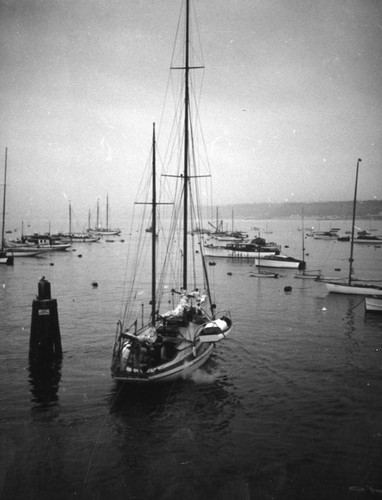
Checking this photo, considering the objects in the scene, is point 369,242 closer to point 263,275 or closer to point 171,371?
point 263,275

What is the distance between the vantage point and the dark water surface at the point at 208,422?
1254cm

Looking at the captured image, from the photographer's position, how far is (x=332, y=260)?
315 feet

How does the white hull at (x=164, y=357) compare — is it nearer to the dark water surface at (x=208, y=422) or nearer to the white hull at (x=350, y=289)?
the dark water surface at (x=208, y=422)

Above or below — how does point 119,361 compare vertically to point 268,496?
above

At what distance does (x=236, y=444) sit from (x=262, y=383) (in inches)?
241

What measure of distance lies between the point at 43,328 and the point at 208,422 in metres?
10.9

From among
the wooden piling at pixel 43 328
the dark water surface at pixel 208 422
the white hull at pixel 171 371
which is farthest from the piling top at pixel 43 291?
the white hull at pixel 171 371

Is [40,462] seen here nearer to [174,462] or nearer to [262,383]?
[174,462]

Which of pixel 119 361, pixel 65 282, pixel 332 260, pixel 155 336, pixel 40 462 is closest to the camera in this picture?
pixel 40 462

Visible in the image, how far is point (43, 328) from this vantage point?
22.5 m

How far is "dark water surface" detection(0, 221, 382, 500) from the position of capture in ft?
41.1

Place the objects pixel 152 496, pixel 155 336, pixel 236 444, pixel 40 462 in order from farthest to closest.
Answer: pixel 155 336 < pixel 236 444 < pixel 40 462 < pixel 152 496

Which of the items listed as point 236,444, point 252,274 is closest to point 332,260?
point 252,274

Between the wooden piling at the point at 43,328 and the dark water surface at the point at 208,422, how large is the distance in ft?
3.43
